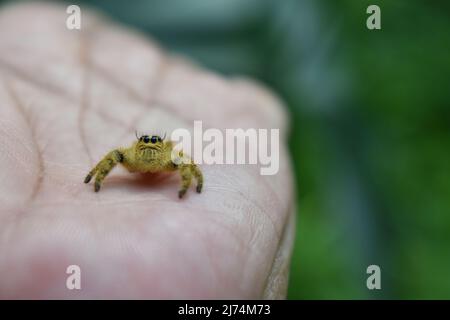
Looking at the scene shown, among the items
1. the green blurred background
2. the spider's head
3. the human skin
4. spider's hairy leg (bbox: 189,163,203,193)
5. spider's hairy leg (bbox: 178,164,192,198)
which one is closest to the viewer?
the human skin

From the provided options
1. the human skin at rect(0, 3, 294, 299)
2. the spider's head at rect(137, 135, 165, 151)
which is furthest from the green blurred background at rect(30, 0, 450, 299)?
the spider's head at rect(137, 135, 165, 151)

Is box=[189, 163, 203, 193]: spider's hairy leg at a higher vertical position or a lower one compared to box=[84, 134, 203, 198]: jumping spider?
lower

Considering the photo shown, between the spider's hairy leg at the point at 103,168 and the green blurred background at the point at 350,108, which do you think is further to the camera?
the green blurred background at the point at 350,108

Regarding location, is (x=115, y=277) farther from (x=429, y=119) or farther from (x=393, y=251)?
(x=429, y=119)

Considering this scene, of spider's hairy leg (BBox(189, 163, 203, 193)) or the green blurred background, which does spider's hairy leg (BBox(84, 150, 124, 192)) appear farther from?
the green blurred background

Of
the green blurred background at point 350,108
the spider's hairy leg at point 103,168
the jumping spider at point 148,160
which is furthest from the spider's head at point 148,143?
the green blurred background at point 350,108

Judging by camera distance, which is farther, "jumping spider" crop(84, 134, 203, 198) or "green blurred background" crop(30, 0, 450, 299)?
"green blurred background" crop(30, 0, 450, 299)

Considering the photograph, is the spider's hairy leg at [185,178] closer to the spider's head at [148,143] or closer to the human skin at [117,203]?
the human skin at [117,203]
